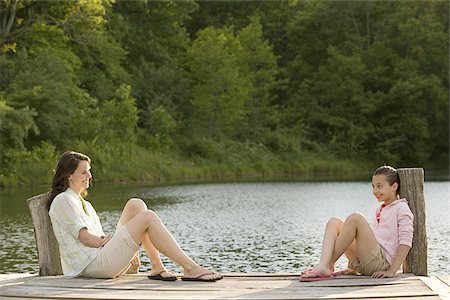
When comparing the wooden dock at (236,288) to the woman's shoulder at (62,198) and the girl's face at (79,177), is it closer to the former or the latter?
the woman's shoulder at (62,198)

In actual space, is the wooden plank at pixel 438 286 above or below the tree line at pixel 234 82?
below

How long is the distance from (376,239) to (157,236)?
172 cm

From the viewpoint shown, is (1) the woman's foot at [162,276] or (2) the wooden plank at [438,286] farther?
(1) the woman's foot at [162,276]

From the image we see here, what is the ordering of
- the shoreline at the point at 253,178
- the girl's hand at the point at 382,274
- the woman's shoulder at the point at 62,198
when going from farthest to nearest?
the shoreline at the point at 253,178 → the woman's shoulder at the point at 62,198 → the girl's hand at the point at 382,274

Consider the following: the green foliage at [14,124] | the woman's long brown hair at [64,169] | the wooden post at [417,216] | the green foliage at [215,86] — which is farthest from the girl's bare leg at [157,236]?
the green foliage at [215,86]

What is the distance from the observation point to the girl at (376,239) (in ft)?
25.7

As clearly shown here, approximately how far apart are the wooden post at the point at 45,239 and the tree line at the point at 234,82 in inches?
1031

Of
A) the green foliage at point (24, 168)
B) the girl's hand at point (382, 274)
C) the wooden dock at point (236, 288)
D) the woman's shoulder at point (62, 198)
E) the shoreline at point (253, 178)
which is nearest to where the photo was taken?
the wooden dock at point (236, 288)

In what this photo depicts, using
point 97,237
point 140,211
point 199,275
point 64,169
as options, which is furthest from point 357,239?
point 64,169

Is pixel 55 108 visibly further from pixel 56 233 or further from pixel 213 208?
pixel 56 233

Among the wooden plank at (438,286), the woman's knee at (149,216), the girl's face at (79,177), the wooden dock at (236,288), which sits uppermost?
the girl's face at (79,177)

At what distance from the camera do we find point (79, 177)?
802cm

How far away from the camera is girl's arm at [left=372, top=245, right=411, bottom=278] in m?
7.83

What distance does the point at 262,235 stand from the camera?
16.8 meters
